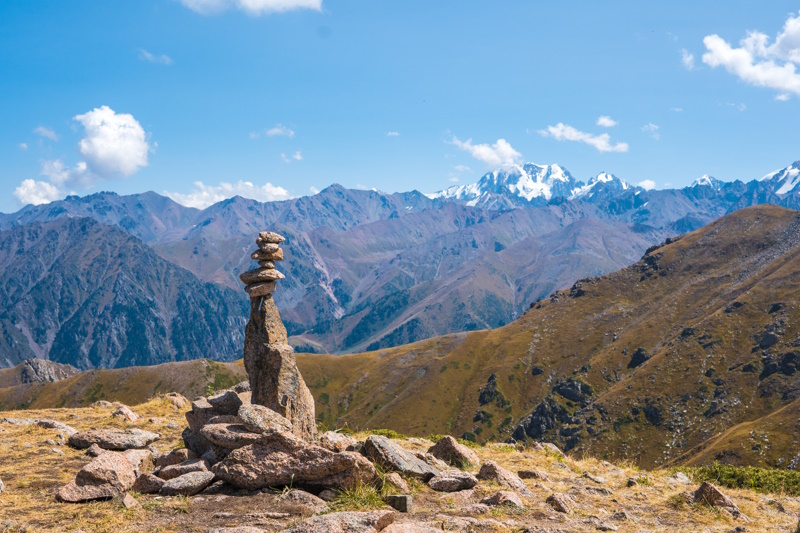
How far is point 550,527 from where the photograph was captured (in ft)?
52.1

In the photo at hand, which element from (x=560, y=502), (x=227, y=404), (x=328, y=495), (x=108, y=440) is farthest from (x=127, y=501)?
(x=560, y=502)

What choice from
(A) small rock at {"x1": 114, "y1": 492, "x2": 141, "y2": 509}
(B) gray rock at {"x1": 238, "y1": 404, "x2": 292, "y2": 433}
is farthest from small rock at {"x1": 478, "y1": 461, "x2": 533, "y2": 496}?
(A) small rock at {"x1": 114, "y1": 492, "x2": 141, "y2": 509}

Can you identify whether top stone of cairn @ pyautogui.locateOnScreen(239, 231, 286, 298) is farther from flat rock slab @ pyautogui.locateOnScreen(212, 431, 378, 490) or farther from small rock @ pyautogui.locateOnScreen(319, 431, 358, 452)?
flat rock slab @ pyautogui.locateOnScreen(212, 431, 378, 490)

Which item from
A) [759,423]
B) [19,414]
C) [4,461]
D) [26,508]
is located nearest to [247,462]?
[26,508]

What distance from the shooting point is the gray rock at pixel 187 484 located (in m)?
18.0

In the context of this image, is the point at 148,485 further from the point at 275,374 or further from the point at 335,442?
the point at 275,374

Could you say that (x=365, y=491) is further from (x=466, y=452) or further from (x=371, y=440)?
(x=466, y=452)

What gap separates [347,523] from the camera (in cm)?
1405

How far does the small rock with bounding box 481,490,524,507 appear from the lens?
18.2 metres

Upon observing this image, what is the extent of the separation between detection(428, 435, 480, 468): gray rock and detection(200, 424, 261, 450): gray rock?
31.1 ft

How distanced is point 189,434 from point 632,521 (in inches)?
731

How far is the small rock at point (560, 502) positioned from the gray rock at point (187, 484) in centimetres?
1218

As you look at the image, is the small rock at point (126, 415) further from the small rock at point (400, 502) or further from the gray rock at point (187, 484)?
the small rock at point (400, 502)

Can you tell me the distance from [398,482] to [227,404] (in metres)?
10.5
